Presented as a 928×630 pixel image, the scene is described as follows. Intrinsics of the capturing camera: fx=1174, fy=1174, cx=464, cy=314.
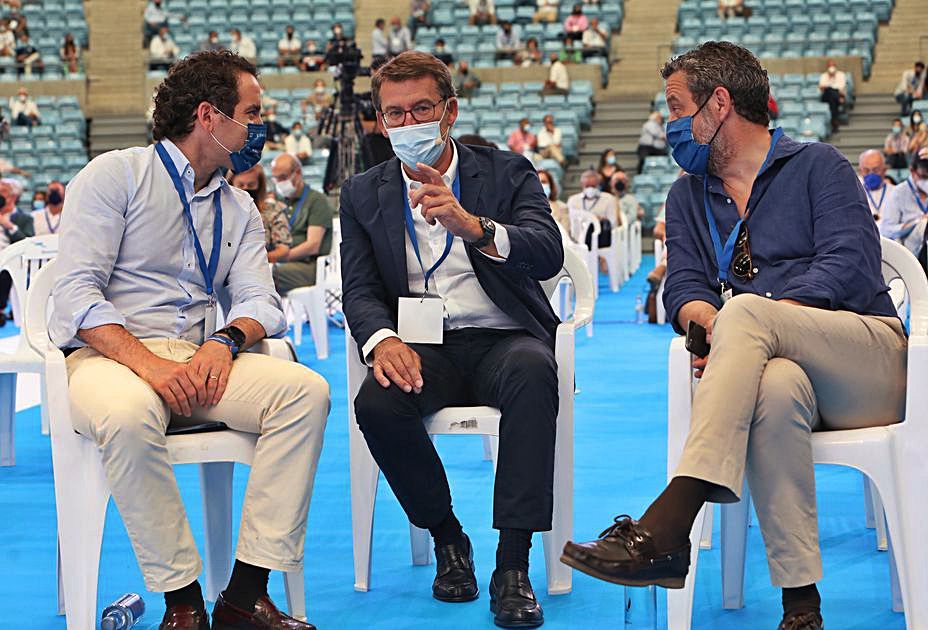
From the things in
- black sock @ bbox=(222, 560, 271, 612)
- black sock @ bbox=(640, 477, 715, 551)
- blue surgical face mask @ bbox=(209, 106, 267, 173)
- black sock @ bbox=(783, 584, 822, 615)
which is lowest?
black sock @ bbox=(222, 560, 271, 612)

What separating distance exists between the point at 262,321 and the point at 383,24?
1591 cm

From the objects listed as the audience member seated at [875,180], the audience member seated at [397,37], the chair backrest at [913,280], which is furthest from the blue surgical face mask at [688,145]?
the audience member seated at [397,37]

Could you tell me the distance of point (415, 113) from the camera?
2727 mm

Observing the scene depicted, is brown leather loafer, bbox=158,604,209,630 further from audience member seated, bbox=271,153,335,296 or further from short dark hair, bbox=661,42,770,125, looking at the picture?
audience member seated, bbox=271,153,335,296

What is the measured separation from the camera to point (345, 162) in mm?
8102

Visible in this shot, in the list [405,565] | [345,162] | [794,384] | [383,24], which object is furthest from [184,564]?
[383,24]

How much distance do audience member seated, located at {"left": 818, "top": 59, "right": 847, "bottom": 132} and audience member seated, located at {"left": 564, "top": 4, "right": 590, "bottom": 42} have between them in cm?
369

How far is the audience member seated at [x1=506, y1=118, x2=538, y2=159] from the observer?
14969mm

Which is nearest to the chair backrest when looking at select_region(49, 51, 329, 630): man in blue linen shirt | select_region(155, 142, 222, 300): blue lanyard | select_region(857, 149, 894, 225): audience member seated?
select_region(49, 51, 329, 630): man in blue linen shirt

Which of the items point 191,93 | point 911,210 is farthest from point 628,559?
point 911,210

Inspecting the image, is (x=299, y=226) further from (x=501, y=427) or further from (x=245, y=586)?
(x=245, y=586)

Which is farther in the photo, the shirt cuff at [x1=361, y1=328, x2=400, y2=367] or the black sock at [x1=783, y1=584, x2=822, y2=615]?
the shirt cuff at [x1=361, y1=328, x2=400, y2=367]

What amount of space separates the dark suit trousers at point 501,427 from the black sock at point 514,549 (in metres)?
0.03

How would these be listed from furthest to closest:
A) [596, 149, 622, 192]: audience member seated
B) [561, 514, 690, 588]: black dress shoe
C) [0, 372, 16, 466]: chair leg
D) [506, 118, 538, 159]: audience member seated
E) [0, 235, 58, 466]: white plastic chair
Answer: [506, 118, 538, 159]: audience member seated, [596, 149, 622, 192]: audience member seated, [0, 372, 16, 466]: chair leg, [0, 235, 58, 466]: white plastic chair, [561, 514, 690, 588]: black dress shoe
